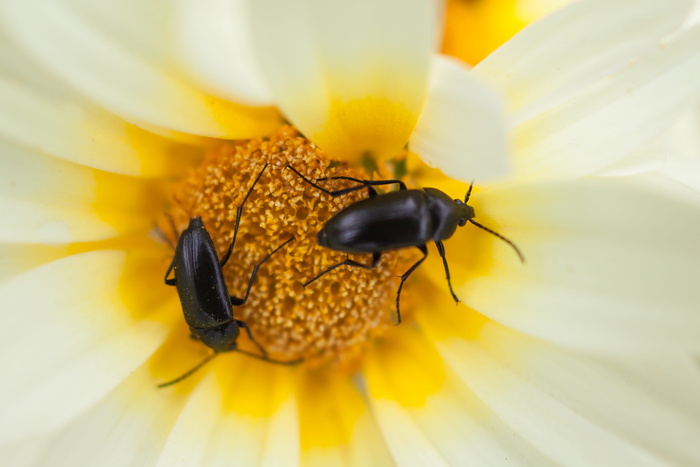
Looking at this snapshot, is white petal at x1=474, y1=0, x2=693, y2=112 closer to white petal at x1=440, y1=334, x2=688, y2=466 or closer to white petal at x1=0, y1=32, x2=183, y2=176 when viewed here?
white petal at x1=440, y1=334, x2=688, y2=466

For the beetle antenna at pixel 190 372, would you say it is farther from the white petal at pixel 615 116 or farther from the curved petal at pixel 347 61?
the white petal at pixel 615 116

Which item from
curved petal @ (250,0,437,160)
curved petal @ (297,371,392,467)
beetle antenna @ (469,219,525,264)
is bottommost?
curved petal @ (297,371,392,467)

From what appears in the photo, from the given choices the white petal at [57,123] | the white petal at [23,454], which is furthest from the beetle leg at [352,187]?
the white petal at [23,454]

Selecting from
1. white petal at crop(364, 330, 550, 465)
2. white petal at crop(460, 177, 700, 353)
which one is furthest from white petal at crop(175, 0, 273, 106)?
white petal at crop(364, 330, 550, 465)

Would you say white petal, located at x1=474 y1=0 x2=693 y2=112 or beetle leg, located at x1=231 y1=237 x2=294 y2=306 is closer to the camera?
white petal, located at x1=474 y1=0 x2=693 y2=112

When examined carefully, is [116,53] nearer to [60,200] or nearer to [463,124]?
[60,200]

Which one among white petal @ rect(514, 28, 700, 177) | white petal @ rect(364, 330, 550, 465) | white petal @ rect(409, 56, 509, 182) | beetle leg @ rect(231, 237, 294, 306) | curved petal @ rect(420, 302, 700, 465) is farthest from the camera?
beetle leg @ rect(231, 237, 294, 306)

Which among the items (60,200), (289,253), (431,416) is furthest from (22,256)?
(431,416)

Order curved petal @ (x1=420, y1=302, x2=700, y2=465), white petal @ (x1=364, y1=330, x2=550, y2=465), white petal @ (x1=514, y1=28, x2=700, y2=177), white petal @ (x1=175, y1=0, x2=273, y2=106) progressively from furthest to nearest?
white petal @ (x1=364, y1=330, x2=550, y2=465) < curved petal @ (x1=420, y1=302, x2=700, y2=465) < white petal @ (x1=514, y1=28, x2=700, y2=177) < white petal @ (x1=175, y1=0, x2=273, y2=106)
